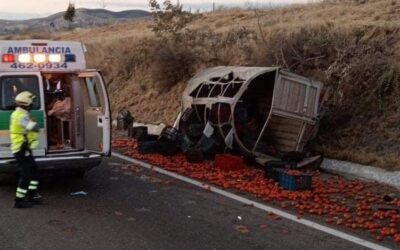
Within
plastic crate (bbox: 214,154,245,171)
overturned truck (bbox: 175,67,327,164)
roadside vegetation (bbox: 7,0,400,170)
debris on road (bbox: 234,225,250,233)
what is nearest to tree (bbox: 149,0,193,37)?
roadside vegetation (bbox: 7,0,400,170)

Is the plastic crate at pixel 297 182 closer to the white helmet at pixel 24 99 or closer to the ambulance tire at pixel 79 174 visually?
the ambulance tire at pixel 79 174

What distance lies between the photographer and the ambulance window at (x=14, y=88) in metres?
9.37

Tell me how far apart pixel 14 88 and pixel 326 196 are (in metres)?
5.08

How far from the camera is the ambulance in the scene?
9.45m

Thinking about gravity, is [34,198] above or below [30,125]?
below

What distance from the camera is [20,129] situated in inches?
345

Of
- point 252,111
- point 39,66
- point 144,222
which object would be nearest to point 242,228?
point 144,222

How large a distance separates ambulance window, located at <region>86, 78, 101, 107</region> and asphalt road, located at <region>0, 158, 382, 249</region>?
1.38 m

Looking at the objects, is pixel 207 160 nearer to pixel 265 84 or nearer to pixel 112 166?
pixel 112 166

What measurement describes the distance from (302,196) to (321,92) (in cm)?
423

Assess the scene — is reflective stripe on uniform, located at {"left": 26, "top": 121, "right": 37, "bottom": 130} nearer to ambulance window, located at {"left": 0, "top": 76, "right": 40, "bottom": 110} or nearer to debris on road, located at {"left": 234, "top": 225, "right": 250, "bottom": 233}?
ambulance window, located at {"left": 0, "top": 76, "right": 40, "bottom": 110}

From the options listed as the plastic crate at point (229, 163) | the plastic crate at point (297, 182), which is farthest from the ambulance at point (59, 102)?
the plastic crate at point (297, 182)

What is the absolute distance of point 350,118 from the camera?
13102mm

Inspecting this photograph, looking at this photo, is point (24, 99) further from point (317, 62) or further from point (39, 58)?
point (317, 62)
